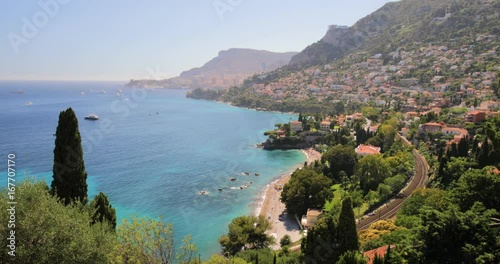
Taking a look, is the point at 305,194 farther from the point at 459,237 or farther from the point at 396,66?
the point at 396,66

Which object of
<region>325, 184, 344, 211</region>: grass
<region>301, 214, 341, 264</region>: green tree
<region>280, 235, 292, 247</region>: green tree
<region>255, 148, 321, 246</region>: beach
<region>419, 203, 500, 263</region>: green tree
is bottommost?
<region>255, 148, 321, 246</region>: beach

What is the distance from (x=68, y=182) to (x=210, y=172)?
94.8 feet

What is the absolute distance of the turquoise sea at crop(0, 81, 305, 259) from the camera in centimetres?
3064

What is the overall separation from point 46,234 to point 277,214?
Result: 2270cm

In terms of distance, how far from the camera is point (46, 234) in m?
8.73

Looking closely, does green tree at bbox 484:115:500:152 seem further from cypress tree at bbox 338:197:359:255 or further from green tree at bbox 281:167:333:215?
green tree at bbox 281:167:333:215

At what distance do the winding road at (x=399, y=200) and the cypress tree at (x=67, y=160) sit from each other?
16561 mm

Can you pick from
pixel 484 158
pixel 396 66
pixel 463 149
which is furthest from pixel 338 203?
pixel 396 66

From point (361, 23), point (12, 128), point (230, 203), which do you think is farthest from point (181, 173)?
point (361, 23)

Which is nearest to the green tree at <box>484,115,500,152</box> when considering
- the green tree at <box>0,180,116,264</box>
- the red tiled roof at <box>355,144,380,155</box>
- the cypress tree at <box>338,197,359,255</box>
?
the cypress tree at <box>338,197,359,255</box>

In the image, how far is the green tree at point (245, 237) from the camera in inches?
841

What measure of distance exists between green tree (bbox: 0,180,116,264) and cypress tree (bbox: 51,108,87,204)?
361cm

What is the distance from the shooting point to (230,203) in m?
32.6

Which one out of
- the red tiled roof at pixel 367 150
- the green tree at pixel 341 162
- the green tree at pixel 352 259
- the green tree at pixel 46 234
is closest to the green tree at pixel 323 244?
the green tree at pixel 352 259
